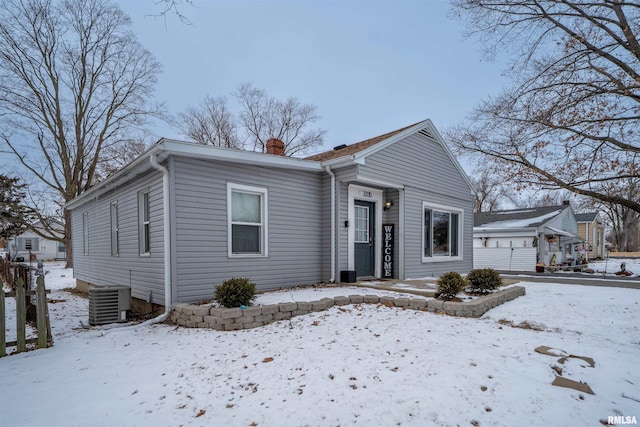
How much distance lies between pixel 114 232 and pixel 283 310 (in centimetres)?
593

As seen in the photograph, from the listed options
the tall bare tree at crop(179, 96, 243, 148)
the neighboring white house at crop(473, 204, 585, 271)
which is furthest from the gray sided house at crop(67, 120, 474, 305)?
the tall bare tree at crop(179, 96, 243, 148)

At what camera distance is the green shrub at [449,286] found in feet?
19.9

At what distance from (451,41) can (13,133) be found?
864 inches

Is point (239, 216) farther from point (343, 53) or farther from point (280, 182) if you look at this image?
point (343, 53)

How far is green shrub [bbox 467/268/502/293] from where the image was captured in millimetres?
6762

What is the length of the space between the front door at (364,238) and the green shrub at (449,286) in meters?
2.77

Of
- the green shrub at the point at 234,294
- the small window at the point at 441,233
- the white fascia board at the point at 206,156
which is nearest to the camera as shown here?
the green shrub at the point at 234,294

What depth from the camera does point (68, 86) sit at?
60.6 ft

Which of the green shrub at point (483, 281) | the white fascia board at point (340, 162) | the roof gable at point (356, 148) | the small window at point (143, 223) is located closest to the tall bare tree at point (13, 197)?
the small window at point (143, 223)

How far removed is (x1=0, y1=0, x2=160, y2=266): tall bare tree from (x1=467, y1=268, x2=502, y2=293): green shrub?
66.9 feet

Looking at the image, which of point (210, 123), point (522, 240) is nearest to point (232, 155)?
point (522, 240)

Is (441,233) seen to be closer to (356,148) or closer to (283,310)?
(356,148)

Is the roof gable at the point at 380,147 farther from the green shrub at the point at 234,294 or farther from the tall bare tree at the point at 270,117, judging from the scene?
the tall bare tree at the point at 270,117

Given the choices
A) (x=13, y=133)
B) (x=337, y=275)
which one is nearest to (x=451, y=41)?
(x=337, y=275)
